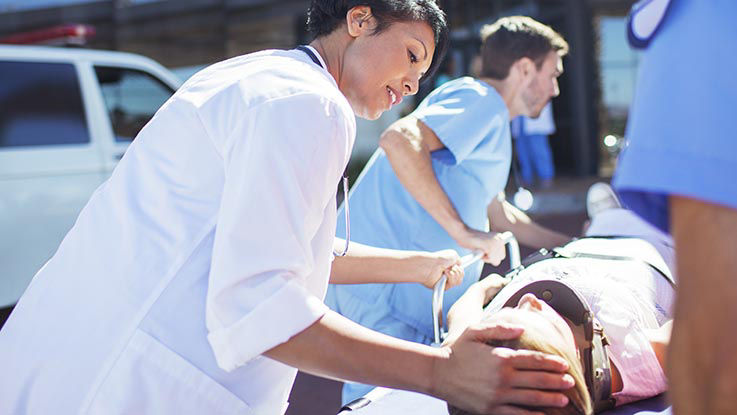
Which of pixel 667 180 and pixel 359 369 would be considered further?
pixel 359 369

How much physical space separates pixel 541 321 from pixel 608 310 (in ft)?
2.37

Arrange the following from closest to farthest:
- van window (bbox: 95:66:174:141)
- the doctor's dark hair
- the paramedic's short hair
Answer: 1. the doctor's dark hair
2. the paramedic's short hair
3. van window (bbox: 95:66:174:141)

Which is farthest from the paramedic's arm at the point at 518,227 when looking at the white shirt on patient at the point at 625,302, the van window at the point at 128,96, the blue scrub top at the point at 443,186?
the van window at the point at 128,96

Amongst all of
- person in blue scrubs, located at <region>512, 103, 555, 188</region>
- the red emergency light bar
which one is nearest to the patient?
the red emergency light bar

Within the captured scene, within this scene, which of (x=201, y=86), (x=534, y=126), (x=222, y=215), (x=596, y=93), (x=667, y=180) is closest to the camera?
(x=667, y=180)

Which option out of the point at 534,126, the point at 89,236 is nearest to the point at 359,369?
the point at 89,236

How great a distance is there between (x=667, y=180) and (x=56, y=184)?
14.9ft

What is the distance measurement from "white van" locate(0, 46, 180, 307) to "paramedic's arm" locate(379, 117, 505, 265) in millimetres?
2918

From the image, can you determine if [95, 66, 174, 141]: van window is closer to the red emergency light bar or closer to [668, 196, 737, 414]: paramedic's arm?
the red emergency light bar

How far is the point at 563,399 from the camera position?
1238 millimetres

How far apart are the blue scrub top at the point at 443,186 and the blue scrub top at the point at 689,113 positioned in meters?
1.79

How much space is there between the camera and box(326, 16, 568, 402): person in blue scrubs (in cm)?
255

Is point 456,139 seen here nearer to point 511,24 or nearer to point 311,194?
point 511,24

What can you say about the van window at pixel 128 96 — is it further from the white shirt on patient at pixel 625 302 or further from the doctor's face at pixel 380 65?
the doctor's face at pixel 380 65
